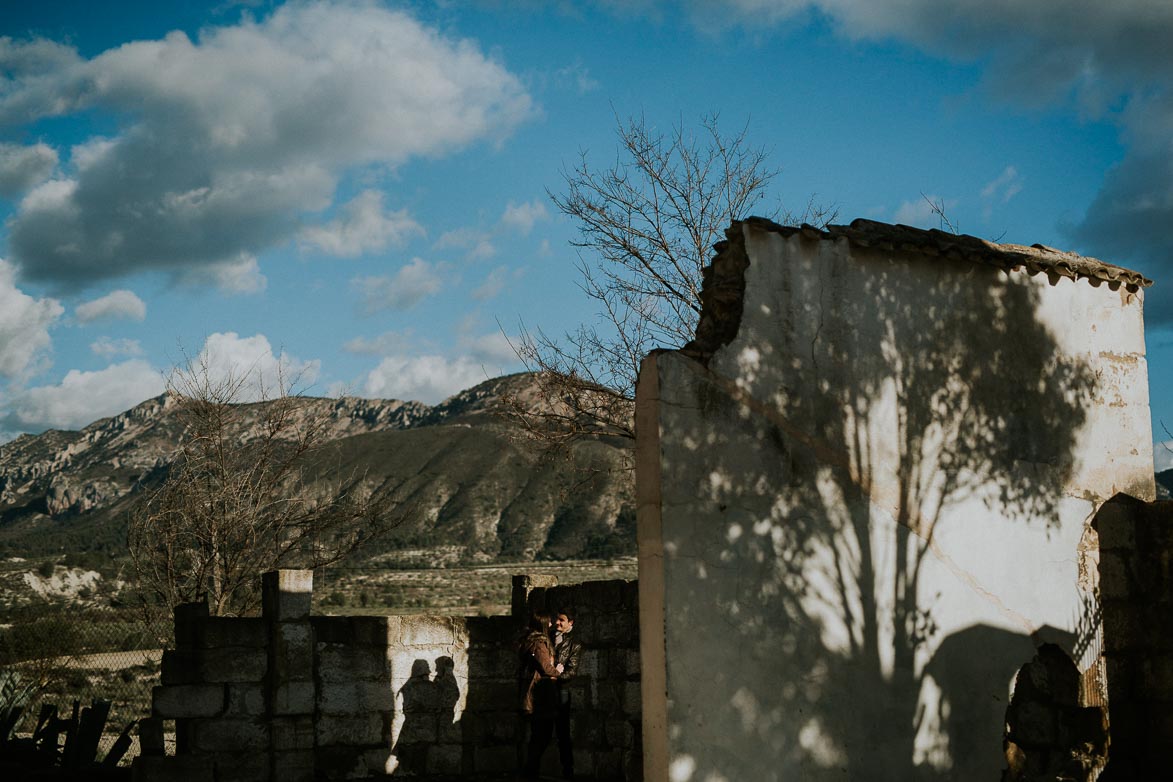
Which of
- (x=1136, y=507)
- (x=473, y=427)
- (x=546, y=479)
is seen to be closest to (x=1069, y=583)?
(x=1136, y=507)

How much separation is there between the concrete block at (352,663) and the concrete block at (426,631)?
267 mm

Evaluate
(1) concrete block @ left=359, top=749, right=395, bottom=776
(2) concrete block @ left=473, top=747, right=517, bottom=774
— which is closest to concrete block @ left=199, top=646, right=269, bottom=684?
(1) concrete block @ left=359, top=749, right=395, bottom=776

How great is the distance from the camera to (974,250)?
856 centimetres

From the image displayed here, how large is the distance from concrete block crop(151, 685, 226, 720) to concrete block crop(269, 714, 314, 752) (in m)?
0.52

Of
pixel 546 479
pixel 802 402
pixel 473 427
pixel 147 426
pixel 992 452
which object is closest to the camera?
pixel 802 402

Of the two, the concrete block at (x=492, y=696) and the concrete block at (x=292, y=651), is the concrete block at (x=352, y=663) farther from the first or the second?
the concrete block at (x=492, y=696)

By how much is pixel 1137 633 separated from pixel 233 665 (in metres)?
7.82

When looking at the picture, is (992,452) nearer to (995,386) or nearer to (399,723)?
(995,386)

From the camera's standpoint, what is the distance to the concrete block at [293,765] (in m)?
10.0

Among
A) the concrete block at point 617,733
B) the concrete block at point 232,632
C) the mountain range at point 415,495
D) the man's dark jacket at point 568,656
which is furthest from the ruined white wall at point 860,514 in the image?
the mountain range at point 415,495

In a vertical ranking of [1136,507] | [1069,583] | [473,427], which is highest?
[473,427]

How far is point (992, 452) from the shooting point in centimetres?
843

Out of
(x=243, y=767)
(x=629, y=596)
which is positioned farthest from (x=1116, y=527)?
(x=243, y=767)

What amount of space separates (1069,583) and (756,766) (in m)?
3.25
